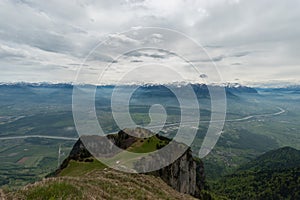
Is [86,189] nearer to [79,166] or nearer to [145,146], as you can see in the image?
[79,166]

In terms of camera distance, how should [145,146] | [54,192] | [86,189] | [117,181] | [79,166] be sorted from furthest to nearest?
1. [145,146]
2. [79,166]
3. [117,181]
4. [86,189]
5. [54,192]

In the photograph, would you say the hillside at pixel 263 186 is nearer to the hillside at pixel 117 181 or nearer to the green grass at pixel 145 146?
the hillside at pixel 117 181

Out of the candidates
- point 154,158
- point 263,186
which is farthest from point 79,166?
point 263,186

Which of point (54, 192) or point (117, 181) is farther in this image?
point (117, 181)

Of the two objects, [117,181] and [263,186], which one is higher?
[117,181]

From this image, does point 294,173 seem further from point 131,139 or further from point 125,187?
point 125,187

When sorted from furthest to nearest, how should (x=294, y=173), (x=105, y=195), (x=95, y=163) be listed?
(x=294, y=173), (x=95, y=163), (x=105, y=195)

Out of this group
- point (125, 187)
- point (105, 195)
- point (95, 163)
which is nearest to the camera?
point (105, 195)

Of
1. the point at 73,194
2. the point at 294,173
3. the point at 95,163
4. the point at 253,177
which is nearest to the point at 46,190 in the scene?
the point at 73,194

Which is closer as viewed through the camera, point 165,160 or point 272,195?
point 165,160

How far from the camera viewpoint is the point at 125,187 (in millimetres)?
31438

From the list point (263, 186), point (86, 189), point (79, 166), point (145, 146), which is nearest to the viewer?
point (86, 189)

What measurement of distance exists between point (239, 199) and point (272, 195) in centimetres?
1784

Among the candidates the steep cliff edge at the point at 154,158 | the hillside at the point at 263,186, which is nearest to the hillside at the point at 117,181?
the steep cliff edge at the point at 154,158
